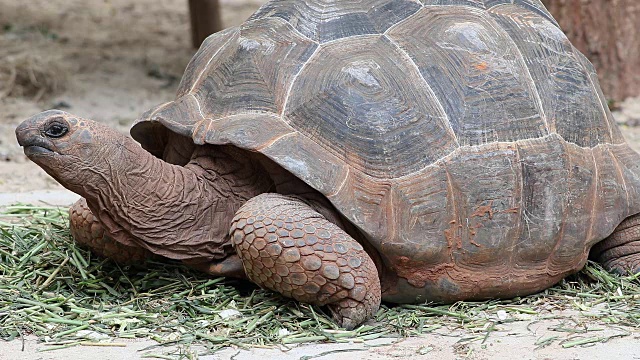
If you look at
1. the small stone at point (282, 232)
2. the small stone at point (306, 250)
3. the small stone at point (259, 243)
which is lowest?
the small stone at point (306, 250)

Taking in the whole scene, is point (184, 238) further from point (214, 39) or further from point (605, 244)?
point (605, 244)

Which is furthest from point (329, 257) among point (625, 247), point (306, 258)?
point (625, 247)

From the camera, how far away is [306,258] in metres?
3.37

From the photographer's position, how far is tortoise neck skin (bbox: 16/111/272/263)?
344 centimetres

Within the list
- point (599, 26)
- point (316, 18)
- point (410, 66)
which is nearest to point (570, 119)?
point (410, 66)

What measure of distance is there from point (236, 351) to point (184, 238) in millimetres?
636

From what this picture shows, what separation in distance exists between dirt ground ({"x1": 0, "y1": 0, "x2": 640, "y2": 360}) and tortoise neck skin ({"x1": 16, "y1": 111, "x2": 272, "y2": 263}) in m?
0.55

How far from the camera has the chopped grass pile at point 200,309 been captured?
3.39 m

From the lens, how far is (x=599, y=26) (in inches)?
291

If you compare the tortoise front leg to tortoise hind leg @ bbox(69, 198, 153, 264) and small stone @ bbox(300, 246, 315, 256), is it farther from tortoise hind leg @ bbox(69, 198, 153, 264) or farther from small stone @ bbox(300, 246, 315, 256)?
tortoise hind leg @ bbox(69, 198, 153, 264)

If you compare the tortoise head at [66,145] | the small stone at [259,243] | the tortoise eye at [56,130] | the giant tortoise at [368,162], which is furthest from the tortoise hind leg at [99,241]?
the small stone at [259,243]

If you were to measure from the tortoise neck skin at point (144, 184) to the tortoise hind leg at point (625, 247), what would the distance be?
154 centimetres

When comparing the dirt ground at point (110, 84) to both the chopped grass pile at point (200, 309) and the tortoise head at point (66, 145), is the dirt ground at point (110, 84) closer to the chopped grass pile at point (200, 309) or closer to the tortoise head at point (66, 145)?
the chopped grass pile at point (200, 309)

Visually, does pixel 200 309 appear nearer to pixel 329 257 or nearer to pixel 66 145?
pixel 329 257
